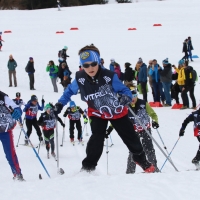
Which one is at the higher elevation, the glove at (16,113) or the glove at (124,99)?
the glove at (124,99)

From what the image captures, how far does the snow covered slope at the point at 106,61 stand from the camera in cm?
459

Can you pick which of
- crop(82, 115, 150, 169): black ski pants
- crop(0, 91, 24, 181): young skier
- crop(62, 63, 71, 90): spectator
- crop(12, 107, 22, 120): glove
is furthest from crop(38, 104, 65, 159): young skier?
crop(62, 63, 71, 90): spectator

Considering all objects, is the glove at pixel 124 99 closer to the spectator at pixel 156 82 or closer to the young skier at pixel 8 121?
the young skier at pixel 8 121

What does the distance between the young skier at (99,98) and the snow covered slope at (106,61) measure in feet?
1.51

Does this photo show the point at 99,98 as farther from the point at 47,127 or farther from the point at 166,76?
the point at 166,76

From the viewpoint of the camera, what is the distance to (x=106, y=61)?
24.4 m

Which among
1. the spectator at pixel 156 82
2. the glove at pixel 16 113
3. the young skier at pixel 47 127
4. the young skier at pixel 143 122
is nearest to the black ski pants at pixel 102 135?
the glove at pixel 16 113

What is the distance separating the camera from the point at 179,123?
521 inches

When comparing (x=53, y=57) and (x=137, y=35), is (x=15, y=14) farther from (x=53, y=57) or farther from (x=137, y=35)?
(x=53, y=57)

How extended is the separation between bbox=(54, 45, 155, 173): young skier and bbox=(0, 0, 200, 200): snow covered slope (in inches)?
18.2

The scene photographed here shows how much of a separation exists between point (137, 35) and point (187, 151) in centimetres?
2183

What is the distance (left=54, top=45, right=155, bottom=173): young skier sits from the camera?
206 inches

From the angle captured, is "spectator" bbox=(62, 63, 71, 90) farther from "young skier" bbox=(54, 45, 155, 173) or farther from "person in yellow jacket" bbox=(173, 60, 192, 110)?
"young skier" bbox=(54, 45, 155, 173)

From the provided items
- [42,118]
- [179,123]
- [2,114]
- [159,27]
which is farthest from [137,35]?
[2,114]
